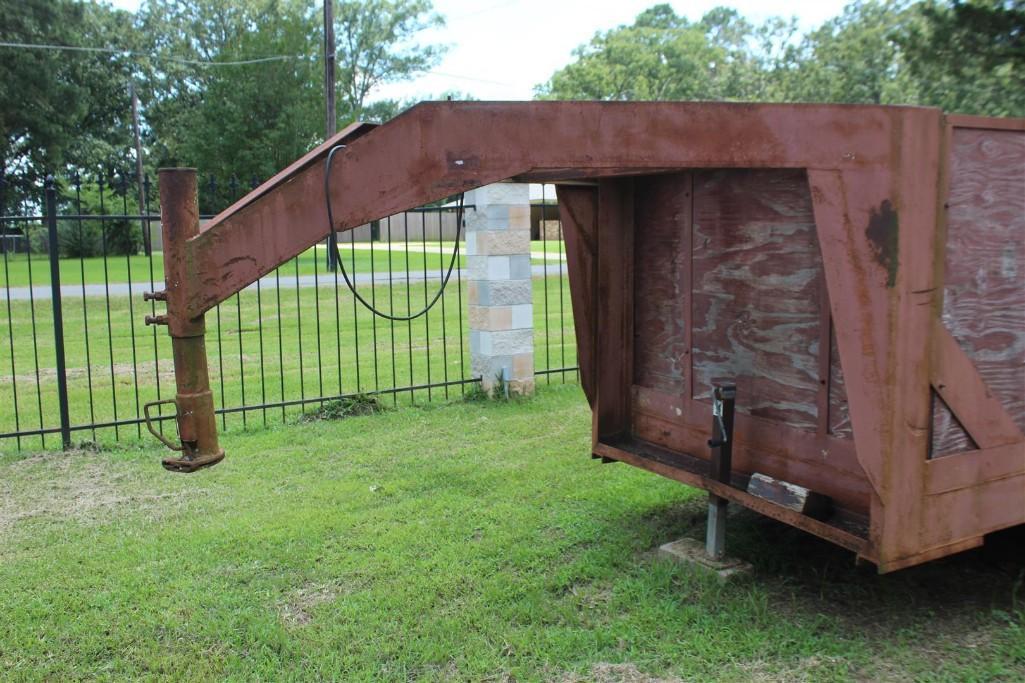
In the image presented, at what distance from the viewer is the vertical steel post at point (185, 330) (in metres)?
2.51

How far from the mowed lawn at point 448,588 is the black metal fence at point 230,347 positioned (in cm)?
A: 109

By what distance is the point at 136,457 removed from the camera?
638 centimetres

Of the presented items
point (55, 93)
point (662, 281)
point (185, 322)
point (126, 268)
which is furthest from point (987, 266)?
point (55, 93)

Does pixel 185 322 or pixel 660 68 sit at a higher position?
pixel 660 68

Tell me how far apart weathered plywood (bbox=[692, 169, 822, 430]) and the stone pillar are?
3.92 metres

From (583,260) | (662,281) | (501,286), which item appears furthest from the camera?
(501,286)

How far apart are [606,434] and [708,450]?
0.63m

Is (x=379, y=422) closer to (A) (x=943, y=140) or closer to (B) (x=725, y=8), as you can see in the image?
(A) (x=943, y=140)

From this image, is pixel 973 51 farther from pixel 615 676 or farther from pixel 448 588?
pixel 615 676

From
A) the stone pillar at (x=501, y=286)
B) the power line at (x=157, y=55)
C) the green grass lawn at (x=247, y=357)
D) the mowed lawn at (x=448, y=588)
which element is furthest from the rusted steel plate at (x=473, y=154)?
the power line at (x=157, y=55)

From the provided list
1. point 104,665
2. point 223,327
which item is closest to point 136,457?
point 104,665

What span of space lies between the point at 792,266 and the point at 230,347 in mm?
9358

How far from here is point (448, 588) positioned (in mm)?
4031

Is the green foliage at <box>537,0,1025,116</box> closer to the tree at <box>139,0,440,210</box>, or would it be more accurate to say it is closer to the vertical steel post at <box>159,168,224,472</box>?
the vertical steel post at <box>159,168,224,472</box>
